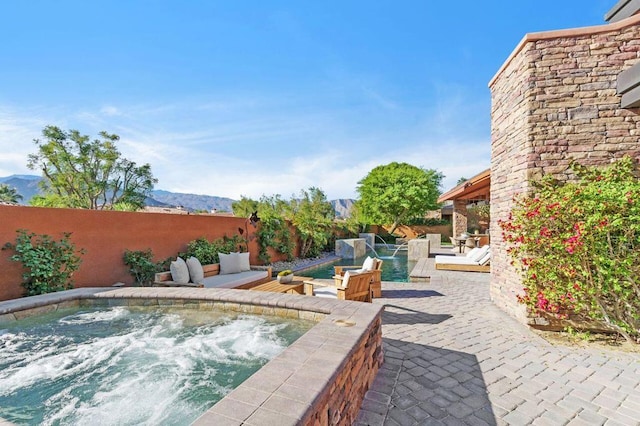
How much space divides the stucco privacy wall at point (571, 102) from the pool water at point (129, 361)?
13.5ft

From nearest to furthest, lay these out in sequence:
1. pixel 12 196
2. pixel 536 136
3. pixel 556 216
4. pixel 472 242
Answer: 1. pixel 556 216
2. pixel 536 136
3. pixel 472 242
4. pixel 12 196

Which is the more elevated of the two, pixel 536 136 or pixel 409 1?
pixel 409 1

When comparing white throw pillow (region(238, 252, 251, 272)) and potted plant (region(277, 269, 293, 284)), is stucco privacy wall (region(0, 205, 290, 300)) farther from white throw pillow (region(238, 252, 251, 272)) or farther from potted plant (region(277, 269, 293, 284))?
potted plant (region(277, 269, 293, 284))

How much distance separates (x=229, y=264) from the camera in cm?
802

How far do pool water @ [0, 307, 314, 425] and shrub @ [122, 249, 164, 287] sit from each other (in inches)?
110

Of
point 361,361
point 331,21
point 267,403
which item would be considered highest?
point 331,21

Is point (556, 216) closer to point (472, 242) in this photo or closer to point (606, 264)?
point (606, 264)

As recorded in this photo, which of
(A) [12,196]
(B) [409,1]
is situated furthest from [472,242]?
(A) [12,196]

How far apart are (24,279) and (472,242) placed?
14519 millimetres

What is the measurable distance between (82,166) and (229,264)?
26.1m

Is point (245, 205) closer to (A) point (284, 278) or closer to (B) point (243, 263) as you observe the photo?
(B) point (243, 263)

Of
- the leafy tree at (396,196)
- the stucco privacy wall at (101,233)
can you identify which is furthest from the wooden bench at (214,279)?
the leafy tree at (396,196)

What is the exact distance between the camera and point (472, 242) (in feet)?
46.2

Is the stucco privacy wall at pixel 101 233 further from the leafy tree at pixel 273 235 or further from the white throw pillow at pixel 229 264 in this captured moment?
the leafy tree at pixel 273 235
